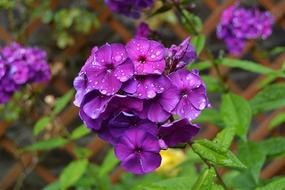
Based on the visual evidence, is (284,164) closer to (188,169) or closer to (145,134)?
(188,169)

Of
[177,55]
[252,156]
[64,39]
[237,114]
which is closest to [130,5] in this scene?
[237,114]

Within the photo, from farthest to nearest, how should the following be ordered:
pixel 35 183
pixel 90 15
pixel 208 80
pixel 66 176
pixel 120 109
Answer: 1. pixel 35 183
2. pixel 90 15
3. pixel 66 176
4. pixel 208 80
5. pixel 120 109

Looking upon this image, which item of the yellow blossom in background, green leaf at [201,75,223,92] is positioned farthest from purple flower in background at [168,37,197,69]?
the yellow blossom in background

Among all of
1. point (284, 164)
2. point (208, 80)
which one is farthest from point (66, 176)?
point (284, 164)

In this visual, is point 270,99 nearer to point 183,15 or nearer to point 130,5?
point 183,15

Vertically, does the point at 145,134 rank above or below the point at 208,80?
above

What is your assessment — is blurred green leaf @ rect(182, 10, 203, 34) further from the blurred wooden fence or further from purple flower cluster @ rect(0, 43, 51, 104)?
the blurred wooden fence
